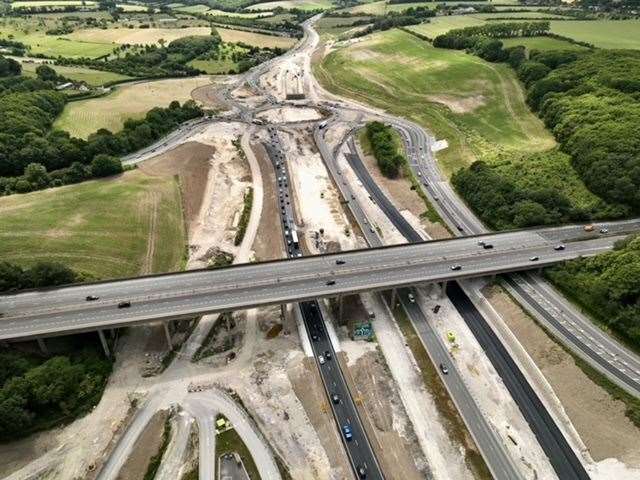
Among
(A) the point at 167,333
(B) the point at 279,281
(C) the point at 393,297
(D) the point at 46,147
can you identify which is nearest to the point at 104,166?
(D) the point at 46,147

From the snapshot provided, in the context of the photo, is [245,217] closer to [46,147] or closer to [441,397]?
[46,147]

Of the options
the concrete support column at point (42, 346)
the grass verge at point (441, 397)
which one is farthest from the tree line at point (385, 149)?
the concrete support column at point (42, 346)

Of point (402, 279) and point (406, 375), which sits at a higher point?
point (402, 279)

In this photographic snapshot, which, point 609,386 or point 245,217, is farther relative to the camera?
point 245,217

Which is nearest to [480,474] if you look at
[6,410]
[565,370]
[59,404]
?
[565,370]

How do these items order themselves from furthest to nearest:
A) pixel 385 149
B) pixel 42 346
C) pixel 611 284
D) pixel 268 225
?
1. pixel 385 149
2. pixel 268 225
3. pixel 611 284
4. pixel 42 346

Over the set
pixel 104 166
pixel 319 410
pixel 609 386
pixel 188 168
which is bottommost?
pixel 319 410

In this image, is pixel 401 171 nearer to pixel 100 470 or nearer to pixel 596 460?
pixel 596 460

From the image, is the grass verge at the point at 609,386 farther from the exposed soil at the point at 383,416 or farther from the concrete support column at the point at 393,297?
the exposed soil at the point at 383,416
